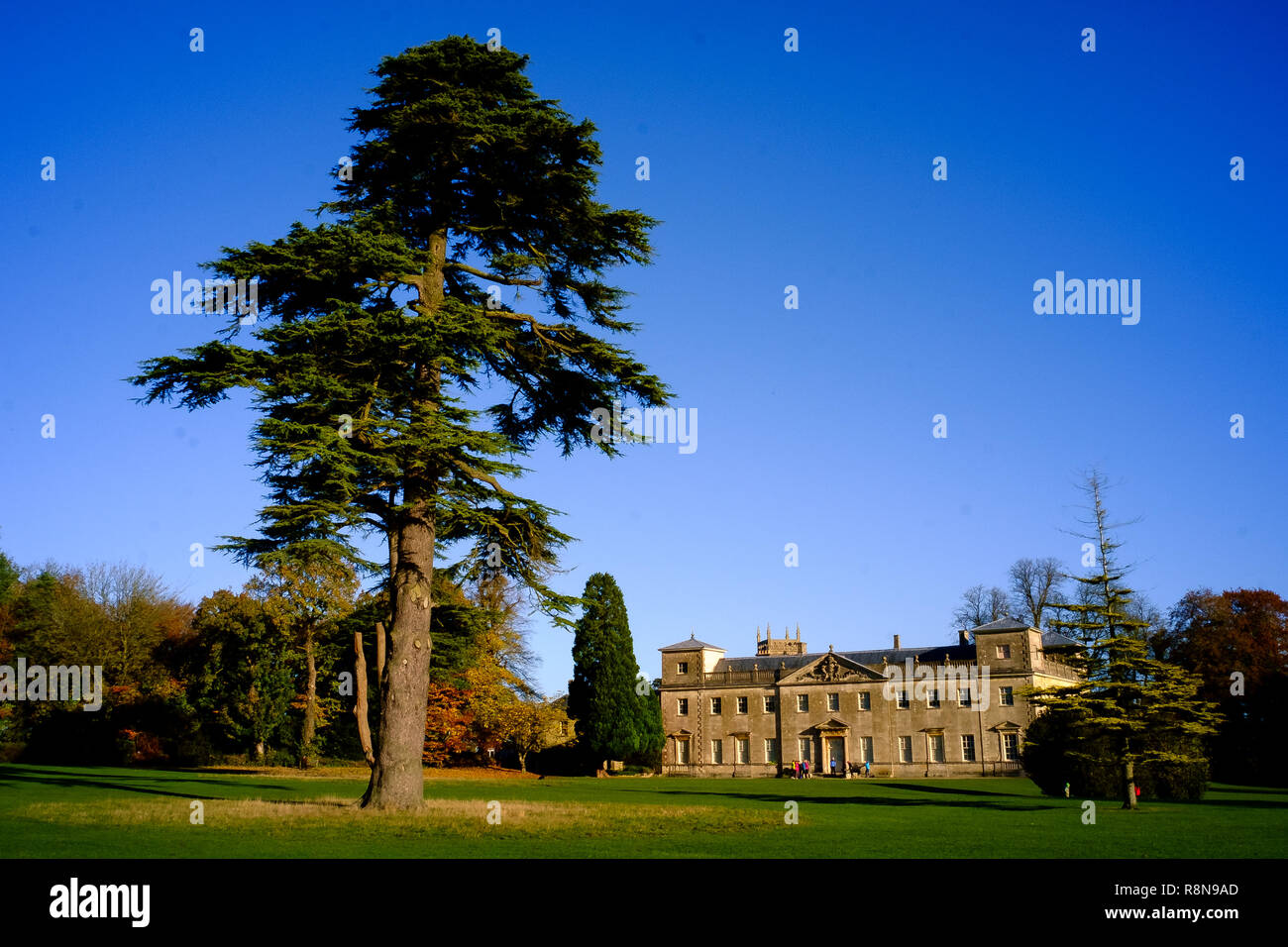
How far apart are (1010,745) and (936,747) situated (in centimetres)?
425

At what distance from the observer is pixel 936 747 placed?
59625 millimetres

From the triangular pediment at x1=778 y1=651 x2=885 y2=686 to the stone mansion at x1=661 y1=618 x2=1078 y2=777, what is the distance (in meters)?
0.06

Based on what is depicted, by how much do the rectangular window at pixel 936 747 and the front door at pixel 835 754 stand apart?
5431 millimetres

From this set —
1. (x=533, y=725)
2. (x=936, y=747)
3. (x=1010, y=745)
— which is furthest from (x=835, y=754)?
(x=533, y=725)

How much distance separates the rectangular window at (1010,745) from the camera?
5725 centimetres

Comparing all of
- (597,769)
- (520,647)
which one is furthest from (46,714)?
(597,769)

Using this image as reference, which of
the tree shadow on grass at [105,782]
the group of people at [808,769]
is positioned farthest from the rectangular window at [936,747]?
the tree shadow on grass at [105,782]

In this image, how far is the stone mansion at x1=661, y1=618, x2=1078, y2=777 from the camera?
57781mm

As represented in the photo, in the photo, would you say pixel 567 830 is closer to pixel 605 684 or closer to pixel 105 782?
pixel 105 782

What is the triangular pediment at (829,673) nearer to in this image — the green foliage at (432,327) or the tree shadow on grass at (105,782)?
the tree shadow on grass at (105,782)

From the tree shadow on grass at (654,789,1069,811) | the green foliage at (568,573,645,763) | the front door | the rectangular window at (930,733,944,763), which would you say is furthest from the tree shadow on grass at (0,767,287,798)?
the rectangular window at (930,733,944,763)

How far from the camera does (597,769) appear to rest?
57.8 meters
